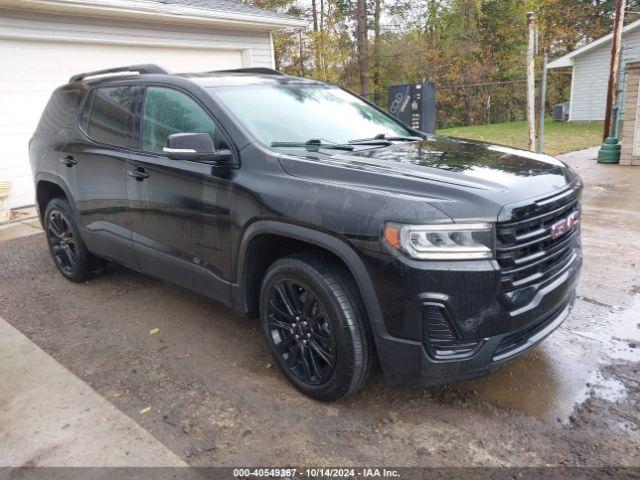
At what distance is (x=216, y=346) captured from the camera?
361 centimetres

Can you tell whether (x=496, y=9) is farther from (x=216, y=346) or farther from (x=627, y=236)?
(x=216, y=346)

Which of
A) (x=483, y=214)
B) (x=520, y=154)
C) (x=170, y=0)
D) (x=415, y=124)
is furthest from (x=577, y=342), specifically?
(x=170, y=0)

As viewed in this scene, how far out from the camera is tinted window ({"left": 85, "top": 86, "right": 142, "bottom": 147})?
3920 mm

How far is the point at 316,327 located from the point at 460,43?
90.2 ft

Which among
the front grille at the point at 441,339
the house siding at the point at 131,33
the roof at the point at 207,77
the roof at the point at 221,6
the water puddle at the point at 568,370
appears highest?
the roof at the point at 221,6

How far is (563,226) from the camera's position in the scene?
2.78 m

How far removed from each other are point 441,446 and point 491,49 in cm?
2845

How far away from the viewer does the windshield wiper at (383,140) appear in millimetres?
3455

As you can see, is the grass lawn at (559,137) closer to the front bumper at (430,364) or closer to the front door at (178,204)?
the front door at (178,204)

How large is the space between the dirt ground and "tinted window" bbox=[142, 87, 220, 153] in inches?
54.8

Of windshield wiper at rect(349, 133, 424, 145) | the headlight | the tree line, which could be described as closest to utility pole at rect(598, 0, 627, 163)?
windshield wiper at rect(349, 133, 424, 145)

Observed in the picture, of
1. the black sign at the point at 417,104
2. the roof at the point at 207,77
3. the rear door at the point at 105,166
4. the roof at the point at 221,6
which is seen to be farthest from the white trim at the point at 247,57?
the rear door at the point at 105,166

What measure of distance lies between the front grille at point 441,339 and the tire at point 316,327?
0.35 metres

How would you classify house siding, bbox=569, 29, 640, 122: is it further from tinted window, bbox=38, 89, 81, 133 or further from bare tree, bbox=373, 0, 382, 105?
tinted window, bbox=38, 89, 81, 133
